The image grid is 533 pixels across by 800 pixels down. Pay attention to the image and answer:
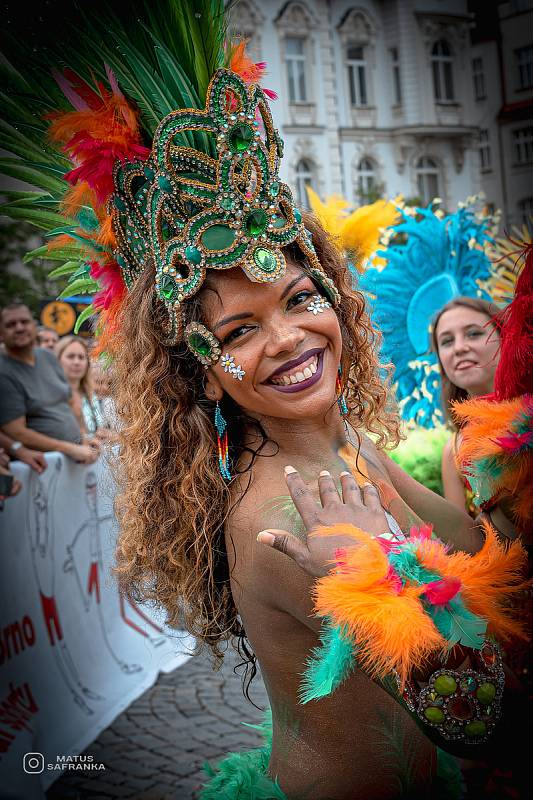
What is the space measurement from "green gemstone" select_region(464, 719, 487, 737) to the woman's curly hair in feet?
2.33

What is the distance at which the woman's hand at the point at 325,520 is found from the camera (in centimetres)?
149

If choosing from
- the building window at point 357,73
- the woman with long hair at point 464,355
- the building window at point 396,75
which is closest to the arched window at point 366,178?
the building window at point 357,73

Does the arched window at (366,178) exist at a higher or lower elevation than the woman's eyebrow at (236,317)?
higher

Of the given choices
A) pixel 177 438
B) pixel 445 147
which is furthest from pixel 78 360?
pixel 445 147

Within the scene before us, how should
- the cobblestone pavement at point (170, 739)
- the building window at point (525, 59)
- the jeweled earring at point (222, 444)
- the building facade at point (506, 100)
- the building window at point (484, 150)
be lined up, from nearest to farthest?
the jeweled earring at point (222, 444) → the cobblestone pavement at point (170, 739) → the building facade at point (506, 100) → the building window at point (525, 59) → the building window at point (484, 150)

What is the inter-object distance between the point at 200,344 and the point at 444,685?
904 millimetres

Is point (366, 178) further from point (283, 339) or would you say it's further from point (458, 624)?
point (458, 624)

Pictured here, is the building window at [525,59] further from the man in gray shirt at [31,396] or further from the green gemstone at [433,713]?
the green gemstone at [433,713]

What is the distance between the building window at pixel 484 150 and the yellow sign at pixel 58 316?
9357 millimetres

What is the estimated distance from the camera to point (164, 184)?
1.86 metres

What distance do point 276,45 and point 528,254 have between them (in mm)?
18924

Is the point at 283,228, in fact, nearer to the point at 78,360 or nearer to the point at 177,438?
the point at 177,438

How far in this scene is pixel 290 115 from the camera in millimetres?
20047

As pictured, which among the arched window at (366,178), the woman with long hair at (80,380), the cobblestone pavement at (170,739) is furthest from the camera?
the arched window at (366,178)
